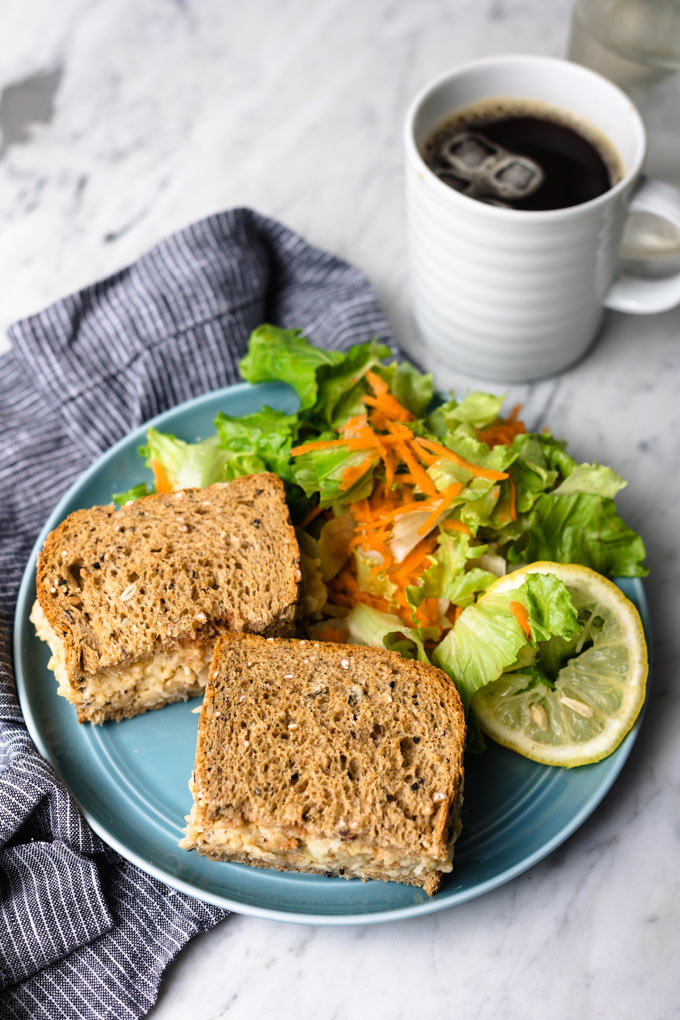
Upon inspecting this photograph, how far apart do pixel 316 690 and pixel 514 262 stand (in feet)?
3.98

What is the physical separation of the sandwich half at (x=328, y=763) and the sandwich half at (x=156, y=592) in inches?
4.0

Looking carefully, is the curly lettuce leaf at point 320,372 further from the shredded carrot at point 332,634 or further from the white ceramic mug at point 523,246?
the shredded carrot at point 332,634

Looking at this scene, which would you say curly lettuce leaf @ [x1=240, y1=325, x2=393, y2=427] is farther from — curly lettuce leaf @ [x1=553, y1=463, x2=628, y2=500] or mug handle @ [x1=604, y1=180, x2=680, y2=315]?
mug handle @ [x1=604, y1=180, x2=680, y2=315]

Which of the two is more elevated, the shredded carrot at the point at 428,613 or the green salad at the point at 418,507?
the green salad at the point at 418,507

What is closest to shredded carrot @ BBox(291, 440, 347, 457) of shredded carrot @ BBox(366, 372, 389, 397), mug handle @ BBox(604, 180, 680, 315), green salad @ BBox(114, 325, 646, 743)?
green salad @ BBox(114, 325, 646, 743)

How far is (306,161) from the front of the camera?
357 cm

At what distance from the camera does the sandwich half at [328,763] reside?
2.03 meters

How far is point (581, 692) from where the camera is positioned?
89.5 inches

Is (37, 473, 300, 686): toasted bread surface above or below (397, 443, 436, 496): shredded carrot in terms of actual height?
below

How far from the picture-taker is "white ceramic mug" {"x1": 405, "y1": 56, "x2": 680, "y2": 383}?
2492 mm

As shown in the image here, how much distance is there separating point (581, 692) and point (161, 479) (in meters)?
1.22

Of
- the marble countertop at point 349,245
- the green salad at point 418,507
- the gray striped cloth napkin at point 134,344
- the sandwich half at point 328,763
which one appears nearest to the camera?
the sandwich half at point 328,763

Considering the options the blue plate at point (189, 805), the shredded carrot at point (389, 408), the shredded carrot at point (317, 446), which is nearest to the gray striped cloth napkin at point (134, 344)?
the blue plate at point (189, 805)

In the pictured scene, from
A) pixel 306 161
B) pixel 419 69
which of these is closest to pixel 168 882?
pixel 306 161
